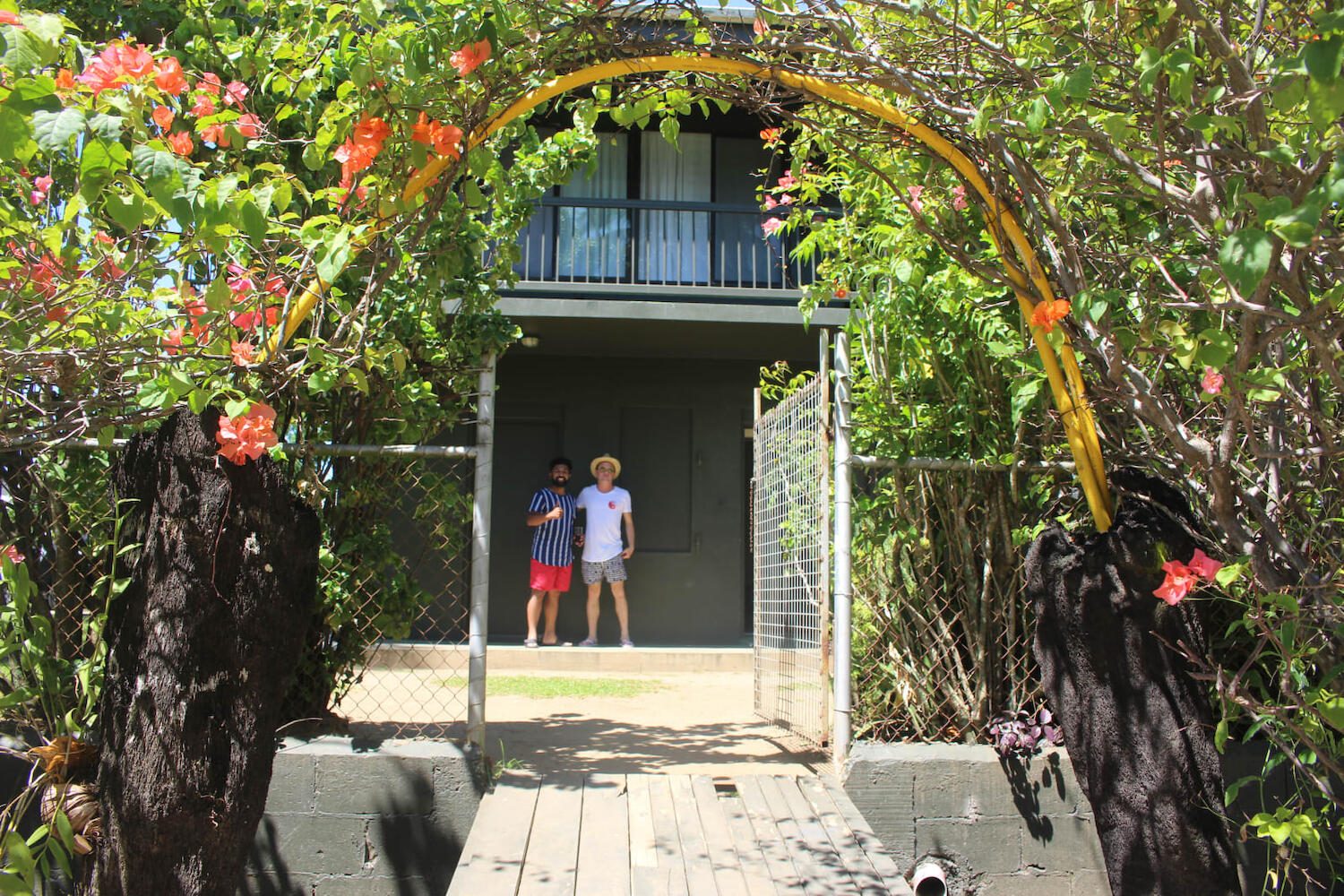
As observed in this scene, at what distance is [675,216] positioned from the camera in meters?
10.4

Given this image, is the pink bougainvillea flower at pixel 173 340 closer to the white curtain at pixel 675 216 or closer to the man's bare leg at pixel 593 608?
the man's bare leg at pixel 593 608

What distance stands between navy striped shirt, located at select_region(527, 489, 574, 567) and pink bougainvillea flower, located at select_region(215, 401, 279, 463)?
6.38 metres

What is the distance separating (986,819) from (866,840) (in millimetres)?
631

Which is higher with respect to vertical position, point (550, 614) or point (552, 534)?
point (552, 534)

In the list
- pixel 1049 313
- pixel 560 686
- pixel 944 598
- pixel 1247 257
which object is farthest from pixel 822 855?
pixel 560 686

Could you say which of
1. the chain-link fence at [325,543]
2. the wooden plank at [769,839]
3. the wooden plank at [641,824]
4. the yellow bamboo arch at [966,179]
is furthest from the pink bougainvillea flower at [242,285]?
the wooden plank at [769,839]

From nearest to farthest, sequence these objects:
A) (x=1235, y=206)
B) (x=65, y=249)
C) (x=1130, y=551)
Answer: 1. (x=1235, y=206)
2. (x=65, y=249)
3. (x=1130, y=551)

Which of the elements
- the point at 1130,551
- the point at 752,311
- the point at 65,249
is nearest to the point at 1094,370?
the point at 1130,551

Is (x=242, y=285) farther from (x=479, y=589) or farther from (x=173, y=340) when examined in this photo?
(x=479, y=589)

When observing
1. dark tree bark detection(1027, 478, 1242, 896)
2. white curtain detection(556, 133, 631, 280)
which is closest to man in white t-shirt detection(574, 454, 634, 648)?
white curtain detection(556, 133, 631, 280)

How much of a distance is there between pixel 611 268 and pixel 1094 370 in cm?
730

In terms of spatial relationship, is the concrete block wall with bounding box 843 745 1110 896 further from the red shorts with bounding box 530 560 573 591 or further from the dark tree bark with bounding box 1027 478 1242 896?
the red shorts with bounding box 530 560 573 591

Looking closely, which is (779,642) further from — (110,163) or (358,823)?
(110,163)

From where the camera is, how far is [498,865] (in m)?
3.35
